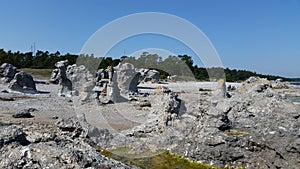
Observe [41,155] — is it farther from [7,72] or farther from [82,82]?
[7,72]

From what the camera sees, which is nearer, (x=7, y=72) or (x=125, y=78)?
(x=125, y=78)

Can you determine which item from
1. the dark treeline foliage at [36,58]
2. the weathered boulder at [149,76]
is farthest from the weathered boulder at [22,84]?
the dark treeline foliage at [36,58]

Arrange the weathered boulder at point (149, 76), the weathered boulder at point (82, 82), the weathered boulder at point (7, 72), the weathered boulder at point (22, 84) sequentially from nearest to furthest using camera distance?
the weathered boulder at point (82, 82) < the weathered boulder at point (22, 84) < the weathered boulder at point (7, 72) < the weathered boulder at point (149, 76)

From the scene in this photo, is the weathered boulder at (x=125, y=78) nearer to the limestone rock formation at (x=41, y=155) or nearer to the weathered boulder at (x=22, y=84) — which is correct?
the weathered boulder at (x=22, y=84)

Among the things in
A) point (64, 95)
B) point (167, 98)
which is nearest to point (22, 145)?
point (167, 98)

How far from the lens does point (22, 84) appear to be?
3138cm

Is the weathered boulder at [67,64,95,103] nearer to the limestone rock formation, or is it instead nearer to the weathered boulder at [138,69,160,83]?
the limestone rock formation

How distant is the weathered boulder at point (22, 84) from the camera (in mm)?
30984

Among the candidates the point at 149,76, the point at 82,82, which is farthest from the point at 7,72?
the point at 149,76

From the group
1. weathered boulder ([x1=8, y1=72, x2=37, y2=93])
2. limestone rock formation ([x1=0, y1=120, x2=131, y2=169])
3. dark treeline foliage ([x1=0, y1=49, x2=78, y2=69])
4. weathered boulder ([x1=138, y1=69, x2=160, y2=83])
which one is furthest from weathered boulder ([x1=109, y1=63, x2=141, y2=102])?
dark treeline foliage ([x1=0, y1=49, x2=78, y2=69])

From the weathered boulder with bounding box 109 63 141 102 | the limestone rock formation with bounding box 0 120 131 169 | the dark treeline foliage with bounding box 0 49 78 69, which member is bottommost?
the limestone rock formation with bounding box 0 120 131 169

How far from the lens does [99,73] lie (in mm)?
46812

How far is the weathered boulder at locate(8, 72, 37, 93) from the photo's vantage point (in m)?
31.0

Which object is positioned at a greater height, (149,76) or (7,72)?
(149,76)
